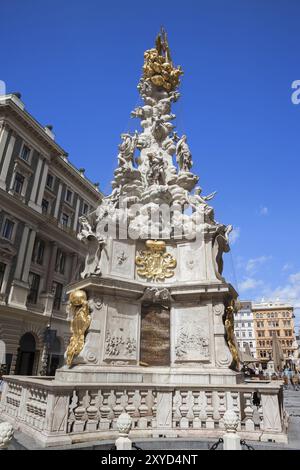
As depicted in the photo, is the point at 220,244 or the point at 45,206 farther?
the point at 45,206

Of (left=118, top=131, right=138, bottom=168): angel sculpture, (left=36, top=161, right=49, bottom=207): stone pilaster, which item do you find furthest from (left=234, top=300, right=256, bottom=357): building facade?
(left=118, top=131, right=138, bottom=168): angel sculpture

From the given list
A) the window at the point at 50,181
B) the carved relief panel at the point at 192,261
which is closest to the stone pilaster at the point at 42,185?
the window at the point at 50,181

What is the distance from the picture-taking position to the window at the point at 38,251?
38.1m

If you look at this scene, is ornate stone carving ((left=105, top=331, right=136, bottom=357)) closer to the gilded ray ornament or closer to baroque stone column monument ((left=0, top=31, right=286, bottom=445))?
baroque stone column monument ((left=0, top=31, right=286, bottom=445))

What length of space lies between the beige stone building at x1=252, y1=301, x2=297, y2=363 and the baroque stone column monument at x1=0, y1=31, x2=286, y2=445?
82143 mm

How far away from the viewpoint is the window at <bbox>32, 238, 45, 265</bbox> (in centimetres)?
3806

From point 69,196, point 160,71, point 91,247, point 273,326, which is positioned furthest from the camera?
point 273,326

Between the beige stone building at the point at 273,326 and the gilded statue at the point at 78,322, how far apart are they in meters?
84.2

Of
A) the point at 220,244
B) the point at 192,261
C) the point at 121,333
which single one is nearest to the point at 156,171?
the point at 220,244

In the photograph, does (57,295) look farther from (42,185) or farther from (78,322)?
(78,322)

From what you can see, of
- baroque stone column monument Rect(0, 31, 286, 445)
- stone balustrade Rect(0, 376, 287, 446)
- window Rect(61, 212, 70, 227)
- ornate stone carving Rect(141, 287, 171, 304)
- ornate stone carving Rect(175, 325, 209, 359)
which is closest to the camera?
stone balustrade Rect(0, 376, 287, 446)

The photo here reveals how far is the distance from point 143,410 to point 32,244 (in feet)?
103

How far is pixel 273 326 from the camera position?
85750 mm

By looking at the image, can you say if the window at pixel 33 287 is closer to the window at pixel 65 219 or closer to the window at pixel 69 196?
the window at pixel 65 219
